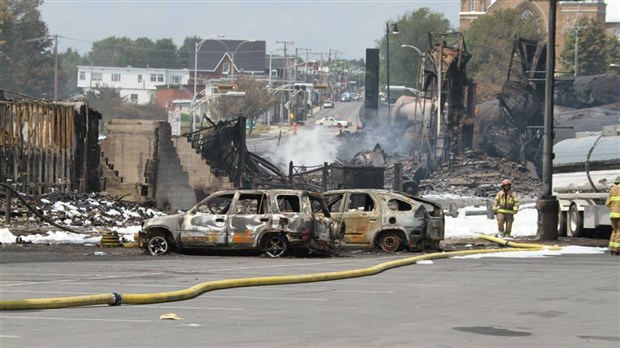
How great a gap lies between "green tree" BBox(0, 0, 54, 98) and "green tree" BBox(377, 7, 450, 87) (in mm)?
57915

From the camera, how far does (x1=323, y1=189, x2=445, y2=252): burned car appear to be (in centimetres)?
2511

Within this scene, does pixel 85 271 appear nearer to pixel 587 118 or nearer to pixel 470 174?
pixel 470 174

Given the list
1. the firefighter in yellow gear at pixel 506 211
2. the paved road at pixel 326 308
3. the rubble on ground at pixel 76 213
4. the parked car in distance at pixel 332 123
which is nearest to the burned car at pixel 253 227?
the paved road at pixel 326 308

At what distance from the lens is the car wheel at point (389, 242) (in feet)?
82.6

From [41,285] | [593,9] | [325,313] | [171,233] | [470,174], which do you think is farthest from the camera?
[593,9]

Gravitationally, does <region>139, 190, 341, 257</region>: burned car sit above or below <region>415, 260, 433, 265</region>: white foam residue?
above

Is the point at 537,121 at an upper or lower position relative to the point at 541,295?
upper

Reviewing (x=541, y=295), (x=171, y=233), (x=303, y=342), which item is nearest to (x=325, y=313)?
(x=303, y=342)

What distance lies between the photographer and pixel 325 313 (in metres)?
13.2

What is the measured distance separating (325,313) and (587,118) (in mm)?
65454

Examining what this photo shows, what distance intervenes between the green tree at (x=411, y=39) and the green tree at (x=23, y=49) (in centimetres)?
5792

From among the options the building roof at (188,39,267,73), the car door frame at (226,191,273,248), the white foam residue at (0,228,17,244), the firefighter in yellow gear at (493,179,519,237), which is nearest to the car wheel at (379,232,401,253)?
the car door frame at (226,191,273,248)

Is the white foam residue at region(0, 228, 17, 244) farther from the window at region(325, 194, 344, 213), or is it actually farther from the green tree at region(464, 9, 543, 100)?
the green tree at region(464, 9, 543, 100)

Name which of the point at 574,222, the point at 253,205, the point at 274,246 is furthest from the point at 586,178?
the point at 274,246
